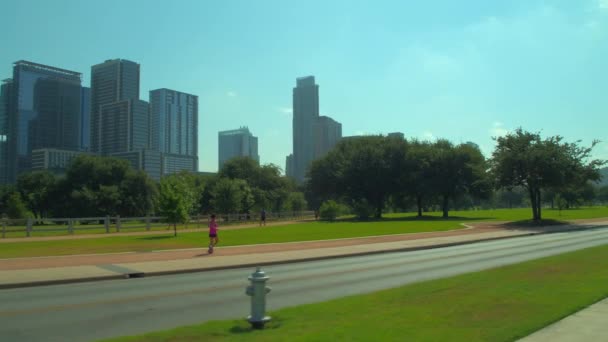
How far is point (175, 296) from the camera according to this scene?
11367mm

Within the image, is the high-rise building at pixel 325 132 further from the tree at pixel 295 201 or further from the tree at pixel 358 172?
the tree at pixel 358 172

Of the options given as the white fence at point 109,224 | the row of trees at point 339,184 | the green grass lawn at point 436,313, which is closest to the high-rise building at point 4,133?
the row of trees at point 339,184

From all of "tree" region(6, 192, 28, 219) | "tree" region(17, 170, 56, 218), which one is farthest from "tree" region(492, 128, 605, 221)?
"tree" region(17, 170, 56, 218)

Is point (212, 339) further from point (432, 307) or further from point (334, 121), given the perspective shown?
point (334, 121)

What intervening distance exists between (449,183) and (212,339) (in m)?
63.4

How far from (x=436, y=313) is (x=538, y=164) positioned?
4274cm

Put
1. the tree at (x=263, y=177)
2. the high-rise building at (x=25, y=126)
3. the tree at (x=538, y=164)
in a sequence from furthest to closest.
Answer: the high-rise building at (x=25, y=126) < the tree at (x=263, y=177) < the tree at (x=538, y=164)

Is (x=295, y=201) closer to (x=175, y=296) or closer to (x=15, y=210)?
(x=15, y=210)

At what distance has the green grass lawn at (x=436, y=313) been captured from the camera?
6.83 m

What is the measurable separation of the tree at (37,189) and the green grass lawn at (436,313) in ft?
262

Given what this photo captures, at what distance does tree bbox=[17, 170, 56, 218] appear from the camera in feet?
260

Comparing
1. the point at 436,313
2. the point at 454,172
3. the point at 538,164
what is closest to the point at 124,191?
the point at 454,172

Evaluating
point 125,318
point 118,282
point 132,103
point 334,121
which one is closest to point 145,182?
point 118,282

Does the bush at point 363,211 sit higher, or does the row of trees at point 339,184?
the row of trees at point 339,184
